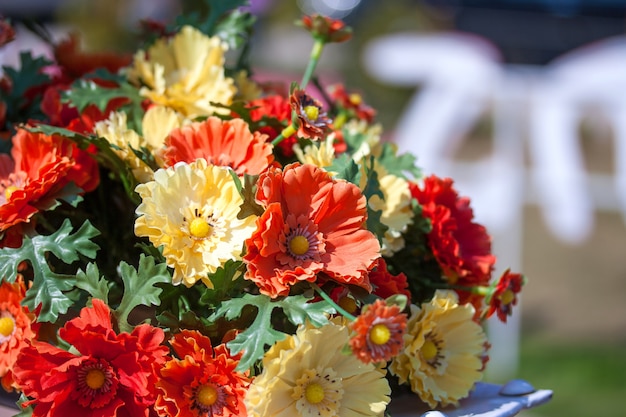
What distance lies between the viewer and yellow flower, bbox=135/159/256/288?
0.75m

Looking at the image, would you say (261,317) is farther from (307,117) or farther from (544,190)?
(544,190)

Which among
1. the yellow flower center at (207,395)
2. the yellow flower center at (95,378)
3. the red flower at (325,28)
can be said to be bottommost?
the yellow flower center at (95,378)

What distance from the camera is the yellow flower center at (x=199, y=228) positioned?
766 millimetres

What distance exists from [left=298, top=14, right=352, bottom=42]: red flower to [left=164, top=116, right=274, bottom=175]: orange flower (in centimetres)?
23

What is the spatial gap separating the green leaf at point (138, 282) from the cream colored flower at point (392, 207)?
0.26 meters

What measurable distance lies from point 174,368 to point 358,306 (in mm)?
196

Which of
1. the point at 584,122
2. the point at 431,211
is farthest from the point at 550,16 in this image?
the point at 431,211

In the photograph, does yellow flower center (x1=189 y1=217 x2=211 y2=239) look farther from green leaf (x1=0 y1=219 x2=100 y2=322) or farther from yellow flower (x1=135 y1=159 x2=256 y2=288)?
green leaf (x1=0 y1=219 x2=100 y2=322)

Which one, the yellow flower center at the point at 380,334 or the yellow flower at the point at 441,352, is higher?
the yellow flower center at the point at 380,334

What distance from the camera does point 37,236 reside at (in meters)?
0.84

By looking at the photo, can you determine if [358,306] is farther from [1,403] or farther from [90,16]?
[90,16]

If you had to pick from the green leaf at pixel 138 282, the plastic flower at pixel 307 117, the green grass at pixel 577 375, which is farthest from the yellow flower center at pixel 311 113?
the green grass at pixel 577 375

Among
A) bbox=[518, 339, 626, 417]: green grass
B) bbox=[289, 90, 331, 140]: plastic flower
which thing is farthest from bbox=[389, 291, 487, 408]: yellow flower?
bbox=[518, 339, 626, 417]: green grass

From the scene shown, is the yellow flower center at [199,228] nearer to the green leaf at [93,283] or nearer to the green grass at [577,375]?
the green leaf at [93,283]
